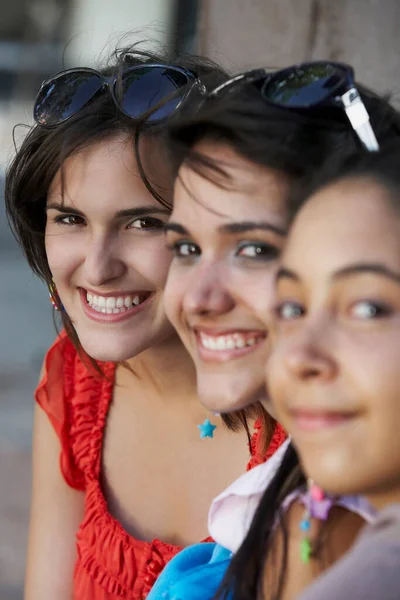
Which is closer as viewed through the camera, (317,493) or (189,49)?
(317,493)

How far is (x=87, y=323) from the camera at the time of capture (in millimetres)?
2369

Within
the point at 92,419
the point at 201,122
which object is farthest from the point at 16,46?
the point at 201,122

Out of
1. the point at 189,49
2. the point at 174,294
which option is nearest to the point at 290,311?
the point at 174,294

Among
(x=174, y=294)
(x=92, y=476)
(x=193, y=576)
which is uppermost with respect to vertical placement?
(x=174, y=294)

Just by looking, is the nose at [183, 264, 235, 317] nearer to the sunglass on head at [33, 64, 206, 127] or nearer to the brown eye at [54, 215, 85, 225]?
the sunglass on head at [33, 64, 206, 127]

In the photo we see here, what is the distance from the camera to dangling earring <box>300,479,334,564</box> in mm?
1413

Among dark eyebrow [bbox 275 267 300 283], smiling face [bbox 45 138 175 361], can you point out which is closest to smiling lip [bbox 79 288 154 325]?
smiling face [bbox 45 138 175 361]

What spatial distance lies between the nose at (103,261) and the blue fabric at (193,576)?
67cm

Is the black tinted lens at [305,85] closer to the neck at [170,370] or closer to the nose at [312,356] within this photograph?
the nose at [312,356]

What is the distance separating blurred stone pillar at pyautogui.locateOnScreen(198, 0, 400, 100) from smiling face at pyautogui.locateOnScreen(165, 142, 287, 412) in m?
1.78

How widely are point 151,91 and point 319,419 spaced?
1090 millimetres

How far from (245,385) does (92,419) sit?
45.2 inches

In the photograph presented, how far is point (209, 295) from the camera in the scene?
165 cm

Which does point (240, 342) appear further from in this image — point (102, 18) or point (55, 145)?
point (102, 18)
